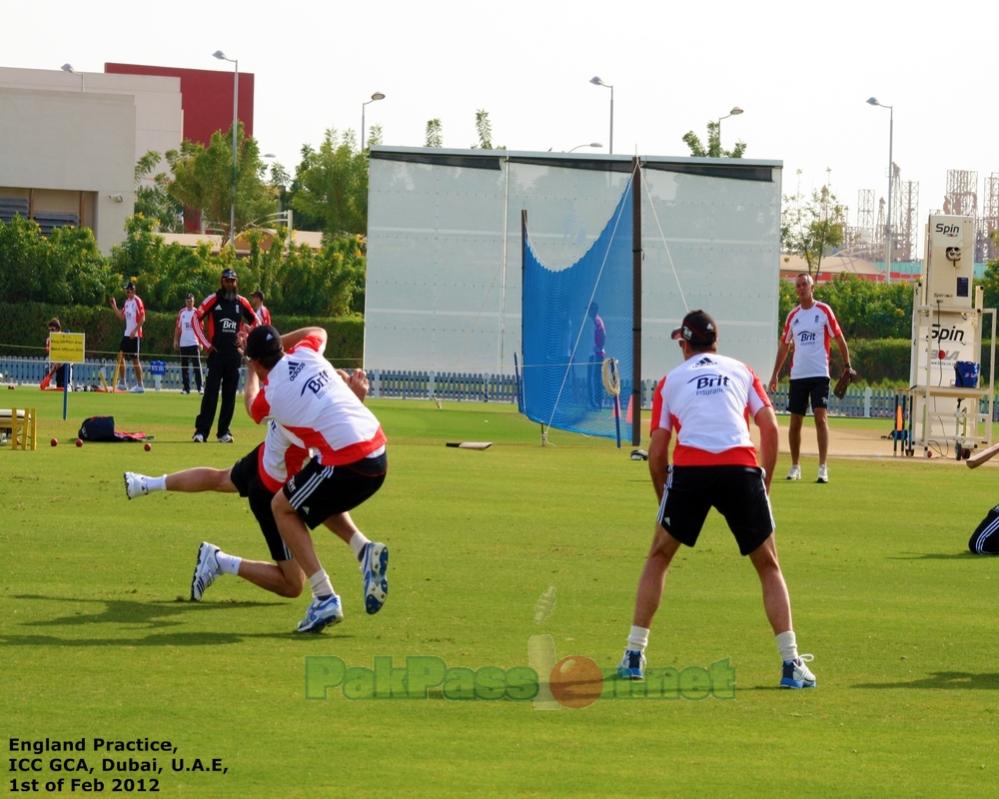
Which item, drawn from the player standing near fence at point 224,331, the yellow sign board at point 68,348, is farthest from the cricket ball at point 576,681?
the yellow sign board at point 68,348

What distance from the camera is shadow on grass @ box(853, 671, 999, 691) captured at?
321 inches

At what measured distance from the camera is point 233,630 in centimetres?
920

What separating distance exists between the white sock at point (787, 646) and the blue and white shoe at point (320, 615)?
7.92 feet

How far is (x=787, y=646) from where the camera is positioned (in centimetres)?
795

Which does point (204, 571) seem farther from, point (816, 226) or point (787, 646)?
point (816, 226)

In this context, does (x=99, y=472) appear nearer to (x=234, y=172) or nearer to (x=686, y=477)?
(x=686, y=477)

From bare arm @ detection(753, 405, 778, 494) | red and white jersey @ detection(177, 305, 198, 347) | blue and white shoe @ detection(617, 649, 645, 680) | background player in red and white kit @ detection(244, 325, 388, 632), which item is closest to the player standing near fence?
background player in red and white kit @ detection(244, 325, 388, 632)

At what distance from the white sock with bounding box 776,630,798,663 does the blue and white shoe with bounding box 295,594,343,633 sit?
2414 mm

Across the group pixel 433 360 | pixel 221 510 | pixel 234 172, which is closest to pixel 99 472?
pixel 221 510

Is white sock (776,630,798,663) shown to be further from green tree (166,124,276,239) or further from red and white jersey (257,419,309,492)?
green tree (166,124,276,239)

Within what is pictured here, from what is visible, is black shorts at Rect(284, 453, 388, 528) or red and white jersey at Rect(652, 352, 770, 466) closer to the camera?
red and white jersey at Rect(652, 352, 770, 466)

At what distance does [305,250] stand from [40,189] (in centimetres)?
1535
